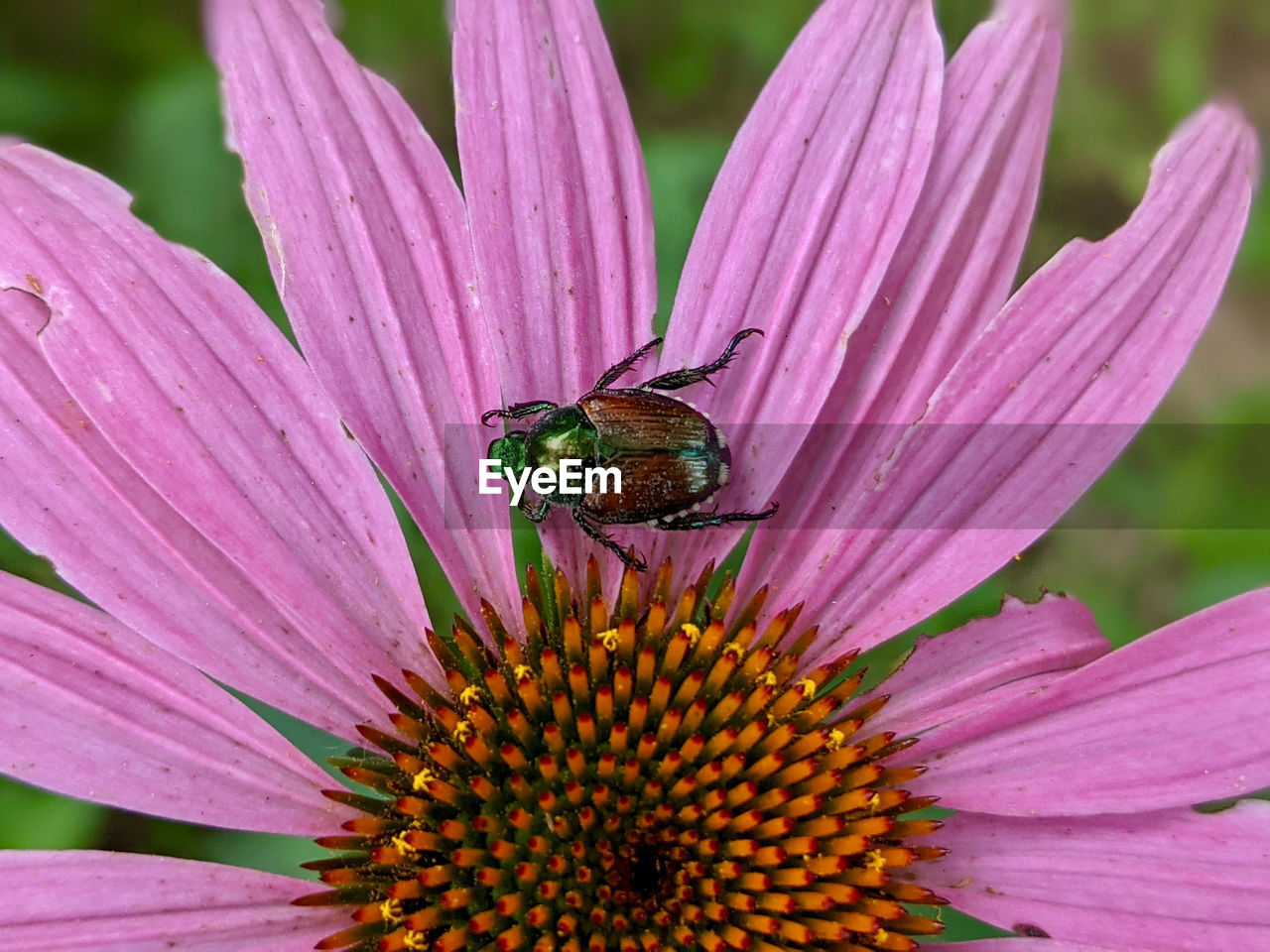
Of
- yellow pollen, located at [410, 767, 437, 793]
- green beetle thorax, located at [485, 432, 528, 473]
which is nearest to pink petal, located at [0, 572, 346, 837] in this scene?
yellow pollen, located at [410, 767, 437, 793]

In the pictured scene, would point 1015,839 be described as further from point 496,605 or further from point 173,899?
point 173,899

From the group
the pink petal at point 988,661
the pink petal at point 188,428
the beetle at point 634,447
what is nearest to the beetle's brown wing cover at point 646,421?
the beetle at point 634,447

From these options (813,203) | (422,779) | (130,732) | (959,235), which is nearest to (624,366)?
(813,203)

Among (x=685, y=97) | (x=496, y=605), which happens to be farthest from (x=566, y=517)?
(x=685, y=97)

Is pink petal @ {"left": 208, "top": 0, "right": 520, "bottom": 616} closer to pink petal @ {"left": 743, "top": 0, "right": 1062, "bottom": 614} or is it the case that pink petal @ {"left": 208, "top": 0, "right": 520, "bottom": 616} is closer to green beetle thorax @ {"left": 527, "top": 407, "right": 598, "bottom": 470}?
green beetle thorax @ {"left": 527, "top": 407, "right": 598, "bottom": 470}

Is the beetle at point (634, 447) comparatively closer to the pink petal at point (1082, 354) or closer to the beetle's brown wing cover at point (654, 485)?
the beetle's brown wing cover at point (654, 485)

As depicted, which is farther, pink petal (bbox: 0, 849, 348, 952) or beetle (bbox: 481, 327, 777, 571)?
beetle (bbox: 481, 327, 777, 571)

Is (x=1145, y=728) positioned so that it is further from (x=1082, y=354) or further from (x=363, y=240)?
(x=363, y=240)
